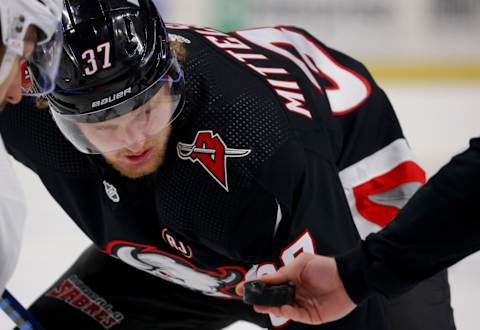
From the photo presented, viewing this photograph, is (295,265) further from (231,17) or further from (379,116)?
(231,17)

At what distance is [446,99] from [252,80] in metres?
2.48

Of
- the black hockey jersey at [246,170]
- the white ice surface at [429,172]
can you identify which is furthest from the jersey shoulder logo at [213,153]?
the white ice surface at [429,172]

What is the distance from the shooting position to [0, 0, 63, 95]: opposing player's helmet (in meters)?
1.16

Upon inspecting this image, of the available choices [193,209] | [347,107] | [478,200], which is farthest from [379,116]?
[478,200]

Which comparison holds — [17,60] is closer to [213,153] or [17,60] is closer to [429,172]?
[213,153]

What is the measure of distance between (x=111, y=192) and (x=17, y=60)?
635 mm

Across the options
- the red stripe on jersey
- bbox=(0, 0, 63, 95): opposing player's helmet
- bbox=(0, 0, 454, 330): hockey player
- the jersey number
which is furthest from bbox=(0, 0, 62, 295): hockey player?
the red stripe on jersey

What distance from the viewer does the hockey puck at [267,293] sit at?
1.51 m

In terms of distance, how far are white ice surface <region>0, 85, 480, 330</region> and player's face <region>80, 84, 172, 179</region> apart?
80 cm

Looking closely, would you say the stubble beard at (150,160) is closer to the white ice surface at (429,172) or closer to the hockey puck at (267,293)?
the hockey puck at (267,293)

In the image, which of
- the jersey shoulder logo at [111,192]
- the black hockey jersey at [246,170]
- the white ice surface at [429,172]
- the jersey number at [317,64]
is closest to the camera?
the black hockey jersey at [246,170]

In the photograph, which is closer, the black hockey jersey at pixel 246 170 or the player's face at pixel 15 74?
the player's face at pixel 15 74

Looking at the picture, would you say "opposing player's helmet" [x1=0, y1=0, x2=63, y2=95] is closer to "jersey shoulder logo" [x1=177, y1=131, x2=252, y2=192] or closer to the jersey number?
"jersey shoulder logo" [x1=177, y1=131, x2=252, y2=192]

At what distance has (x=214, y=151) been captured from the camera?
5.34 feet
